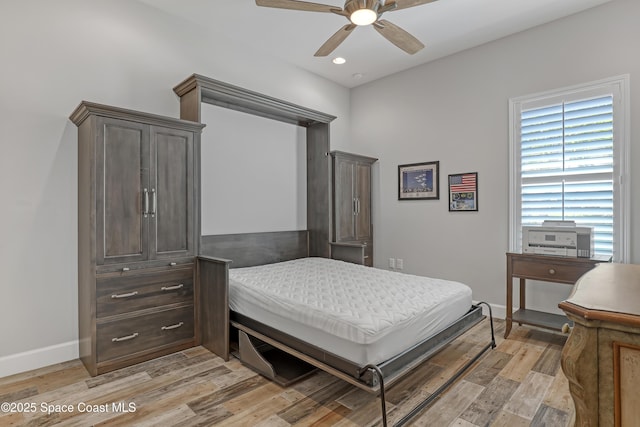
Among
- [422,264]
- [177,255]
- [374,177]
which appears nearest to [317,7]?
[177,255]

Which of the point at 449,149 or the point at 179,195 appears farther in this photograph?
the point at 449,149

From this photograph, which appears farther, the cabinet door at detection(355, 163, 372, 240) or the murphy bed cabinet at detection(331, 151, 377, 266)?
the cabinet door at detection(355, 163, 372, 240)

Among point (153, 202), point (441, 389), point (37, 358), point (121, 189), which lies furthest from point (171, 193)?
point (441, 389)

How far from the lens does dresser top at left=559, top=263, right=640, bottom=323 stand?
96cm

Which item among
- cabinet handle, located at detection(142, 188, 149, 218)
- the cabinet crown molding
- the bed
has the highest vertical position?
the cabinet crown molding

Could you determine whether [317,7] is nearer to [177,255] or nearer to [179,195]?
[179,195]

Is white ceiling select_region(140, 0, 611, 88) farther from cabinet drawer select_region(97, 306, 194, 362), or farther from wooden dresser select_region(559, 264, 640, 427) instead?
wooden dresser select_region(559, 264, 640, 427)

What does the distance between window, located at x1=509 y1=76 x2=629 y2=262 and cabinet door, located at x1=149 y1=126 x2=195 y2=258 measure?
3.35 metres

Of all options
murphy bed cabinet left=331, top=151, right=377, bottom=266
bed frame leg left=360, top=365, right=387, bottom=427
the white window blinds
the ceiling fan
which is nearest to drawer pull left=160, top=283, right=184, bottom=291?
bed frame leg left=360, top=365, right=387, bottom=427

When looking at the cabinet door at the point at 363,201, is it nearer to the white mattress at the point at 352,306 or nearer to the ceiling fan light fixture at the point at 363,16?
the white mattress at the point at 352,306

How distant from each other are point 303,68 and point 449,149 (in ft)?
7.26

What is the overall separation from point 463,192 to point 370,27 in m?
2.16

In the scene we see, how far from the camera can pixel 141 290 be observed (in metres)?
2.74

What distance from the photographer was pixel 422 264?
177 inches
